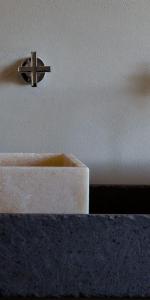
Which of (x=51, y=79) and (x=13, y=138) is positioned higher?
(x=51, y=79)

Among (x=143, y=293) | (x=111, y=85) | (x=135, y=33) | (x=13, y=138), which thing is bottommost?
(x=143, y=293)

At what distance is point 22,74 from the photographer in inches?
37.5

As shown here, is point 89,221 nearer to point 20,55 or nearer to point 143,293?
point 143,293

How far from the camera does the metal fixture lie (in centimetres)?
94

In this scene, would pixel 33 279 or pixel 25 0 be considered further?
pixel 25 0

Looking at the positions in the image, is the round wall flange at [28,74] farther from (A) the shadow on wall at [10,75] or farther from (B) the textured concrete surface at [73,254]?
(B) the textured concrete surface at [73,254]

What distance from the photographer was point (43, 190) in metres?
0.60

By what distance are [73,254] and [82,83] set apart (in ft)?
1.67

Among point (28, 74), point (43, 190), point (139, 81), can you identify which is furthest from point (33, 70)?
point (43, 190)

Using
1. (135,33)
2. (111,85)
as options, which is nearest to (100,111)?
(111,85)

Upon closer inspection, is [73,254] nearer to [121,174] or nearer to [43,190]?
[43,190]

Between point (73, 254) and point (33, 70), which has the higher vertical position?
point (33, 70)

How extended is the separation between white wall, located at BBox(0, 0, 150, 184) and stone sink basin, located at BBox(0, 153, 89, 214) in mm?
379

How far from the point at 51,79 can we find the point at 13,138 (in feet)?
0.50
